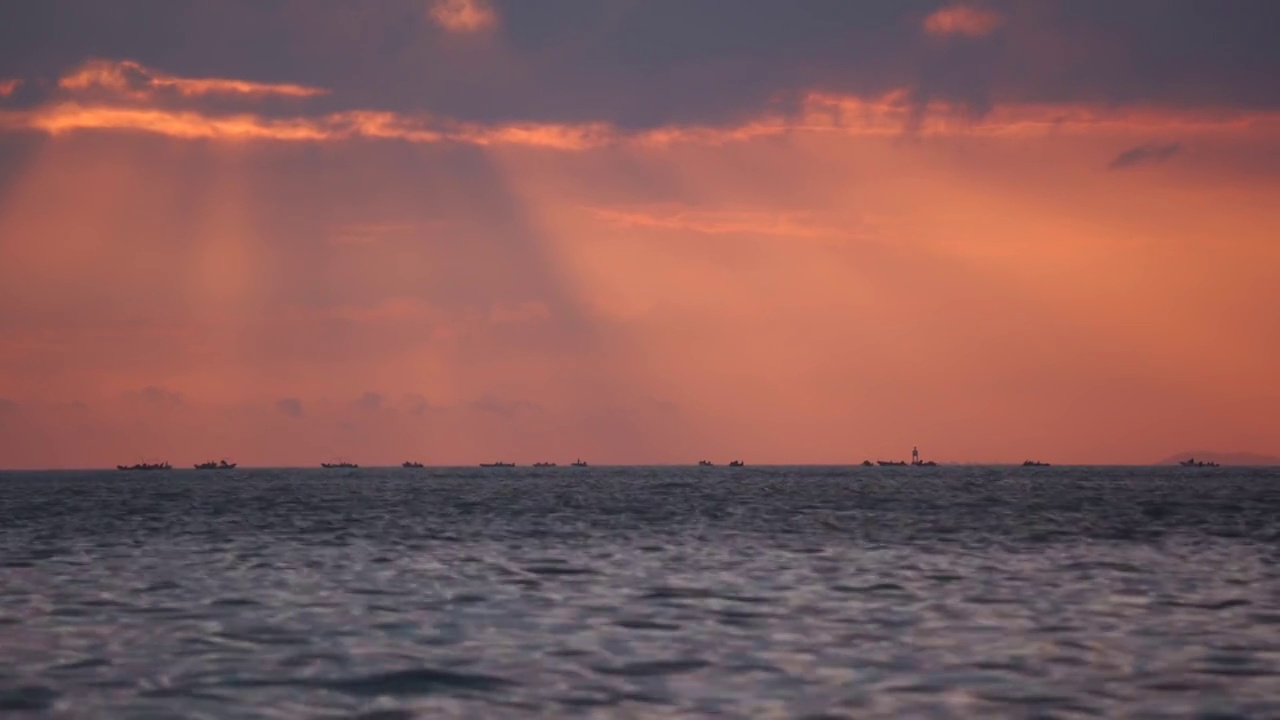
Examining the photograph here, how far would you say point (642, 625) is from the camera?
31.2 meters

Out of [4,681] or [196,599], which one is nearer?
[4,681]

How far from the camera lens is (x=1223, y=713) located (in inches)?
841

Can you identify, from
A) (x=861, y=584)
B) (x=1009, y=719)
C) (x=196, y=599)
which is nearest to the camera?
(x=1009, y=719)

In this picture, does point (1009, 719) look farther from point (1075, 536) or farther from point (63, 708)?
point (1075, 536)

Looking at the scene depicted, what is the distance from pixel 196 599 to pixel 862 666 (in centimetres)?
1930

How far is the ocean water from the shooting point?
2278 cm

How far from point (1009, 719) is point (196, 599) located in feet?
76.7

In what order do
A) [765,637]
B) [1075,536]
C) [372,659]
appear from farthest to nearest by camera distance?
1. [1075,536]
2. [765,637]
3. [372,659]

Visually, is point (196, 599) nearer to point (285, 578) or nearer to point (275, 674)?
point (285, 578)

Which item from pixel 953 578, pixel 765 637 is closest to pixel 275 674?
pixel 765 637

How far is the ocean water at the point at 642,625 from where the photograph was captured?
2278 cm

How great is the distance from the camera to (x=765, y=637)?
29.2 m

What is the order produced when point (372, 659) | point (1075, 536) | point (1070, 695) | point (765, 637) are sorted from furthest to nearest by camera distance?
point (1075, 536) < point (765, 637) < point (372, 659) < point (1070, 695)

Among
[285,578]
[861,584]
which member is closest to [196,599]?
[285,578]
